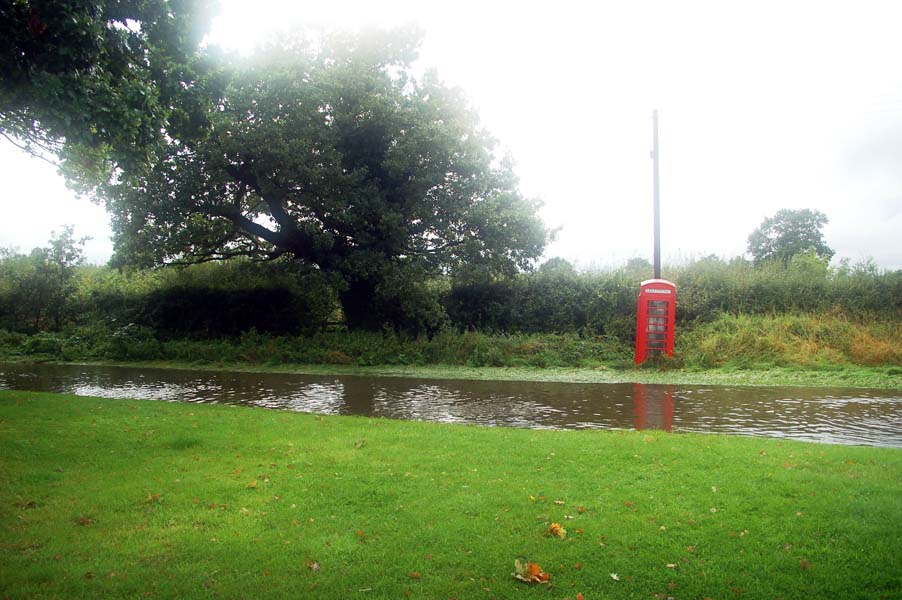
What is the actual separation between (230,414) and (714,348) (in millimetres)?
12824

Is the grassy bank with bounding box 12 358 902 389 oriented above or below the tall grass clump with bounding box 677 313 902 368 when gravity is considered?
below

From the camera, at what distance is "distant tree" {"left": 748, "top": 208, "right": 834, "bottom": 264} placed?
47.7m

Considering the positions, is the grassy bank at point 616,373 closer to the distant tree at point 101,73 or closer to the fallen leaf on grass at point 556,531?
the distant tree at point 101,73

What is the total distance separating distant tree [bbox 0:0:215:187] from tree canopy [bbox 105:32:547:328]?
253 inches

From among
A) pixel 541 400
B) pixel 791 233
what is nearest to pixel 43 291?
pixel 541 400

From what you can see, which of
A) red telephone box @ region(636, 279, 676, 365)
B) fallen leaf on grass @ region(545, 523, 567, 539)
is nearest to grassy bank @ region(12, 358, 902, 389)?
red telephone box @ region(636, 279, 676, 365)

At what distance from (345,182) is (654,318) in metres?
9.61

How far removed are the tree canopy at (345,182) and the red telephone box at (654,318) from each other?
4154mm

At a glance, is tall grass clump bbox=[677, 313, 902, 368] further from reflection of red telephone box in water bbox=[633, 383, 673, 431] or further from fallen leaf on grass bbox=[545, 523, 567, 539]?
fallen leaf on grass bbox=[545, 523, 567, 539]

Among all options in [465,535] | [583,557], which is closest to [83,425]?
[465,535]

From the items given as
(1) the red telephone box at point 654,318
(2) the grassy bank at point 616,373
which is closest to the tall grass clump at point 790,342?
(2) the grassy bank at point 616,373

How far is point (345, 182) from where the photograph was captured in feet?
59.7

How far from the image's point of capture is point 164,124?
33.7ft

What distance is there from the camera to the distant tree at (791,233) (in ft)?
157
